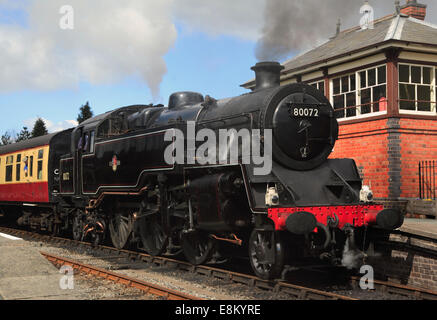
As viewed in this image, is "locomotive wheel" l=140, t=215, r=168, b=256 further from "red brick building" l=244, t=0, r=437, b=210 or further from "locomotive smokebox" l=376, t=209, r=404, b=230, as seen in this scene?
"red brick building" l=244, t=0, r=437, b=210

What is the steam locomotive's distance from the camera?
7.30 m

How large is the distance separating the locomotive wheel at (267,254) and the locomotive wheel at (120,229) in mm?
3934

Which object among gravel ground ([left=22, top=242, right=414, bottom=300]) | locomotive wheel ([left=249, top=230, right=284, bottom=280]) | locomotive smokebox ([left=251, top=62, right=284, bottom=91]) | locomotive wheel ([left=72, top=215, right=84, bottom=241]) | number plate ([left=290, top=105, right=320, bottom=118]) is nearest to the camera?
gravel ground ([left=22, top=242, right=414, bottom=300])

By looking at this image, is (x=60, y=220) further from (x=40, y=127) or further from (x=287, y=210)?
(x=40, y=127)

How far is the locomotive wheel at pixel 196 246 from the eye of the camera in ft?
28.7

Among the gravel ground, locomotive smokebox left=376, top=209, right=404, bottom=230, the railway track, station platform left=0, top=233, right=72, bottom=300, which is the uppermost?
locomotive smokebox left=376, top=209, right=404, bottom=230

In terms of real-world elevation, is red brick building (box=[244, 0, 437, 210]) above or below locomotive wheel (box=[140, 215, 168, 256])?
→ above

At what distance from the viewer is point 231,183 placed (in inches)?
304

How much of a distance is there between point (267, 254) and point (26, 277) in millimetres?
3519

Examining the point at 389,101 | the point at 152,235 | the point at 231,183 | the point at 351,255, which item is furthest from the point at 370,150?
the point at 231,183

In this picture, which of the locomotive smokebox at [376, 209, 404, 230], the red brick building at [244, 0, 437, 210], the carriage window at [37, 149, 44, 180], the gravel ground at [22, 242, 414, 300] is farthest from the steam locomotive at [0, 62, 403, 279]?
the red brick building at [244, 0, 437, 210]

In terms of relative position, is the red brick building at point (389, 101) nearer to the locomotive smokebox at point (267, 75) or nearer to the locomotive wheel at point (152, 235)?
the locomotive smokebox at point (267, 75)

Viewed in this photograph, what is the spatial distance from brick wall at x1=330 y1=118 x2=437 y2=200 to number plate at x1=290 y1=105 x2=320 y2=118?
26.9ft

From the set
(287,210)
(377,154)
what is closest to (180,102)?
(287,210)
